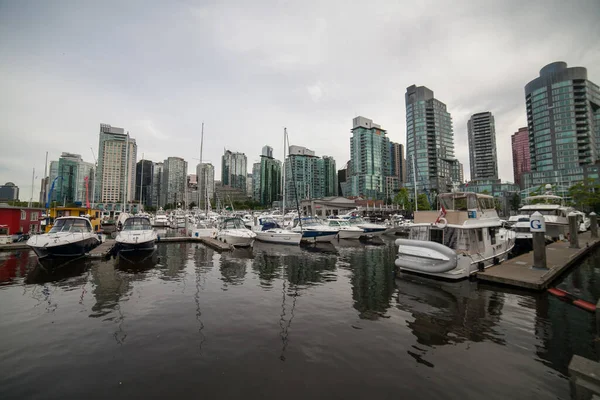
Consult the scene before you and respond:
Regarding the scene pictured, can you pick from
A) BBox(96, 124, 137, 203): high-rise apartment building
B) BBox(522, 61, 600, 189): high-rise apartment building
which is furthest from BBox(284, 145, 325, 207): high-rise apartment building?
BBox(522, 61, 600, 189): high-rise apartment building

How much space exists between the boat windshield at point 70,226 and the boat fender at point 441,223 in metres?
24.0

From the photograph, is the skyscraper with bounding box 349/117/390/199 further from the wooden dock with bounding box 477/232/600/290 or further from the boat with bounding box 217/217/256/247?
the wooden dock with bounding box 477/232/600/290

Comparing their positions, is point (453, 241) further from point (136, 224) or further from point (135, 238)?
point (136, 224)

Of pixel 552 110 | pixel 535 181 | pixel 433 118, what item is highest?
pixel 433 118

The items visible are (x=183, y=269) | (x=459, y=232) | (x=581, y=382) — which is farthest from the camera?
(x=183, y=269)

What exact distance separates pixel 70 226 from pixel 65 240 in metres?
2.40

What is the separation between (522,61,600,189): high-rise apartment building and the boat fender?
124 meters

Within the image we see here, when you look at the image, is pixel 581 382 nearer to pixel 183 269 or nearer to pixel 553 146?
pixel 183 269

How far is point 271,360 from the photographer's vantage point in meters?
6.08

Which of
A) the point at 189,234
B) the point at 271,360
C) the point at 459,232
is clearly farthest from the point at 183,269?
the point at 189,234

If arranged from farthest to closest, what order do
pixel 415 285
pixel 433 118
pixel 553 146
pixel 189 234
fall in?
pixel 433 118, pixel 553 146, pixel 189 234, pixel 415 285

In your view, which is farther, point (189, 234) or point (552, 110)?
point (552, 110)

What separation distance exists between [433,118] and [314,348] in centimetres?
15528

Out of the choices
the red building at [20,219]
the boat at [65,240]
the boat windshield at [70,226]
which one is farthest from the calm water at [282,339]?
the red building at [20,219]
